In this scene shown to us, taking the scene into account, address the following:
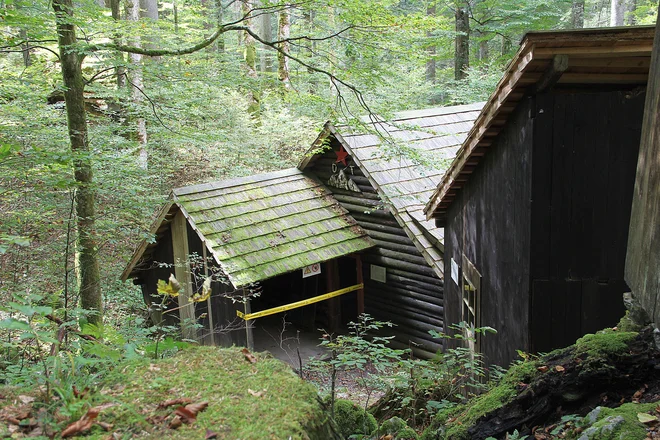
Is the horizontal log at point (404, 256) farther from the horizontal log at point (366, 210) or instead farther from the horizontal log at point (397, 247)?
the horizontal log at point (366, 210)

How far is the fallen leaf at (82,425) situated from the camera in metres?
1.79

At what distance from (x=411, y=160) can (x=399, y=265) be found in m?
2.40

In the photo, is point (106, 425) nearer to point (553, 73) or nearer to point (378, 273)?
point (553, 73)

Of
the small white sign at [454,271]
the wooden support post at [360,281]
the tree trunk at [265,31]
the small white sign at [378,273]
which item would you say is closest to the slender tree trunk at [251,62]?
the tree trunk at [265,31]

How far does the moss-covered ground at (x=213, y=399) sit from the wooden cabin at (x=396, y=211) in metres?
8.34

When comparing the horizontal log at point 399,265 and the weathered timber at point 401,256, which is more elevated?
the weathered timber at point 401,256

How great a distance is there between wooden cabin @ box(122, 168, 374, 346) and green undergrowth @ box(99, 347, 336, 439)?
7.50m

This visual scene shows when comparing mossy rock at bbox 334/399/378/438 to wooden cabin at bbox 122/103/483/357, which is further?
wooden cabin at bbox 122/103/483/357

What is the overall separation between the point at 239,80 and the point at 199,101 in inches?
86.8

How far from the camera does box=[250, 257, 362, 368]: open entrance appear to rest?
12.8 m

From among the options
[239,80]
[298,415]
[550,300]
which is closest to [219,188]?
[239,80]

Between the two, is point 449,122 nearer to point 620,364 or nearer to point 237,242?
point 237,242

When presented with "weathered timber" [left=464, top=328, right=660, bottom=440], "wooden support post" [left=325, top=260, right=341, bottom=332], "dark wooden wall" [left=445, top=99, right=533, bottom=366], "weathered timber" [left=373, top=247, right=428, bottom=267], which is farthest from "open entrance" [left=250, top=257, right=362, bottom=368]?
"weathered timber" [left=464, top=328, right=660, bottom=440]

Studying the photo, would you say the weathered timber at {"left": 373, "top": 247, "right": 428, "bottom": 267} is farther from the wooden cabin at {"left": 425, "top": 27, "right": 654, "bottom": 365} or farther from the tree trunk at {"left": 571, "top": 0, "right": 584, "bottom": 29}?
the tree trunk at {"left": 571, "top": 0, "right": 584, "bottom": 29}
